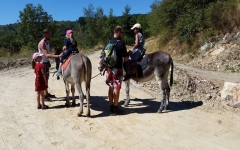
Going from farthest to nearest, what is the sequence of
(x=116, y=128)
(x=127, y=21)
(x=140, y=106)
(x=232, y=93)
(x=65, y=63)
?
(x=127, y=21), (x=140, y=106), (x=65, y=63), (x=232, y=93), (x=116, y=128)

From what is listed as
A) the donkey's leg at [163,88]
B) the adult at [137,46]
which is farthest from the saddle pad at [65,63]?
the donkey's leg at [163,88]

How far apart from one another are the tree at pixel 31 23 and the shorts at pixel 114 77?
107 ft

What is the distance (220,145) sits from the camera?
4758 mm

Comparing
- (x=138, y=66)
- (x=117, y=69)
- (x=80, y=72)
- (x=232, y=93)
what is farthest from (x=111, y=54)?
(x=232, y=93)

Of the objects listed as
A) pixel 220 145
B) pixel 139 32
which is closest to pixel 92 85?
pixel 139 32

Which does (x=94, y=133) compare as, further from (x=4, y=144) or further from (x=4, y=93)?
(x=4, y=93)

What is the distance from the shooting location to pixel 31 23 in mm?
37062

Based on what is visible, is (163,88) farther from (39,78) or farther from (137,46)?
(39,78)

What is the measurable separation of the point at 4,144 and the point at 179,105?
4546mm

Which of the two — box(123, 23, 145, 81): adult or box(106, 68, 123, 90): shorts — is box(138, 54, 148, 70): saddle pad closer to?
box(123, 23, 145, 81): adult

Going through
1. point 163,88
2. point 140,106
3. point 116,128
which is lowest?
point 116,128

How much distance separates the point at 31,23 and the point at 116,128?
115ft

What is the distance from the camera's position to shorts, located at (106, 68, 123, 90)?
6.34 metres

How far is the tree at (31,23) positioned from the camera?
3700 cm
